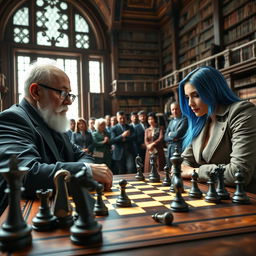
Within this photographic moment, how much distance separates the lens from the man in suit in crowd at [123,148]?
589cm

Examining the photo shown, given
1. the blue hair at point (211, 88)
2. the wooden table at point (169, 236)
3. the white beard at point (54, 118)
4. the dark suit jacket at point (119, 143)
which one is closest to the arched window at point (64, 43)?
the dark suit jacket at point (119, 143)

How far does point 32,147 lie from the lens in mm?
1467

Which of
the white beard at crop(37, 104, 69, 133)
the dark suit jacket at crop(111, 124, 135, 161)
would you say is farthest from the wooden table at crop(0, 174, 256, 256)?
the dark suit jacket at crop(111, 124, 135, 161)

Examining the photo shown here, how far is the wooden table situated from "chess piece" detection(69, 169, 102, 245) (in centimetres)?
2

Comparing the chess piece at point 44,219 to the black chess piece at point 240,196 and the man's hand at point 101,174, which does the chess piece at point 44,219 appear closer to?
the man's hand at point 101,174

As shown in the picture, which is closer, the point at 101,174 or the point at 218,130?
the point at 101,174

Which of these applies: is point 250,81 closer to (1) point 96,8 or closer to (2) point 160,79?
(2) point 160,79

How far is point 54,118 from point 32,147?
1.42 feet

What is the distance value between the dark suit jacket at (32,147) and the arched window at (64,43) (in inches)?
347

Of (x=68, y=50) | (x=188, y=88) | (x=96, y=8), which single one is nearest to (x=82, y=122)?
(x=188, y=88)

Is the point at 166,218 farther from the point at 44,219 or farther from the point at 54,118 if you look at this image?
the point at 54,118

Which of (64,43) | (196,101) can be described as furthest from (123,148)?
(64,43)

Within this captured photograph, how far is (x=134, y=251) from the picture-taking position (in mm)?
761

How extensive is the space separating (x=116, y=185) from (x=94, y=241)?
0.99 metres
